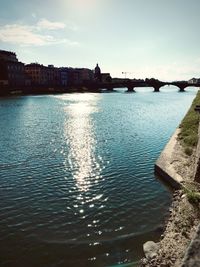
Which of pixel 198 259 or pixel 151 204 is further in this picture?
pixel 151 204

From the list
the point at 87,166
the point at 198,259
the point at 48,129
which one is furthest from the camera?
the point at 48,129

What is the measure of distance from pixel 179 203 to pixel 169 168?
16.7 ft

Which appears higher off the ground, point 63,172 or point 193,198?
point 193,198

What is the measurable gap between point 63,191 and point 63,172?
3467mm

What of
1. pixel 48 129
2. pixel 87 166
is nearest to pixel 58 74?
pixel 48 129

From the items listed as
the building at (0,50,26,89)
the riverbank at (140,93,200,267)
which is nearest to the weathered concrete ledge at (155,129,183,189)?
the riverbank at (140,93,200,267)

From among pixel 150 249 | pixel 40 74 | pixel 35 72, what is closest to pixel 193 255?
pixel 150 249

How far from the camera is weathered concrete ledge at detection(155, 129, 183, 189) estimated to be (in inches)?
677

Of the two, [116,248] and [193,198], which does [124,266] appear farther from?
[193,198]

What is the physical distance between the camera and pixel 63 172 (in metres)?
20.6

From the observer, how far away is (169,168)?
62.5 feet

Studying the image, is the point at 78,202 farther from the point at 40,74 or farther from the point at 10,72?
the point at 40,74

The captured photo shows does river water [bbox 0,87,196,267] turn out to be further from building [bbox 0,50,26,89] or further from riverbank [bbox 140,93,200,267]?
building [bbox 0,50,26,89]

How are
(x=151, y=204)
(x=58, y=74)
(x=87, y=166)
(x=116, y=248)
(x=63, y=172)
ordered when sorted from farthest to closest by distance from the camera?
(x=58, y=74), (x=87, y=166), (x=63, y=172), (x=151, y=204), (x=116, y=248)
